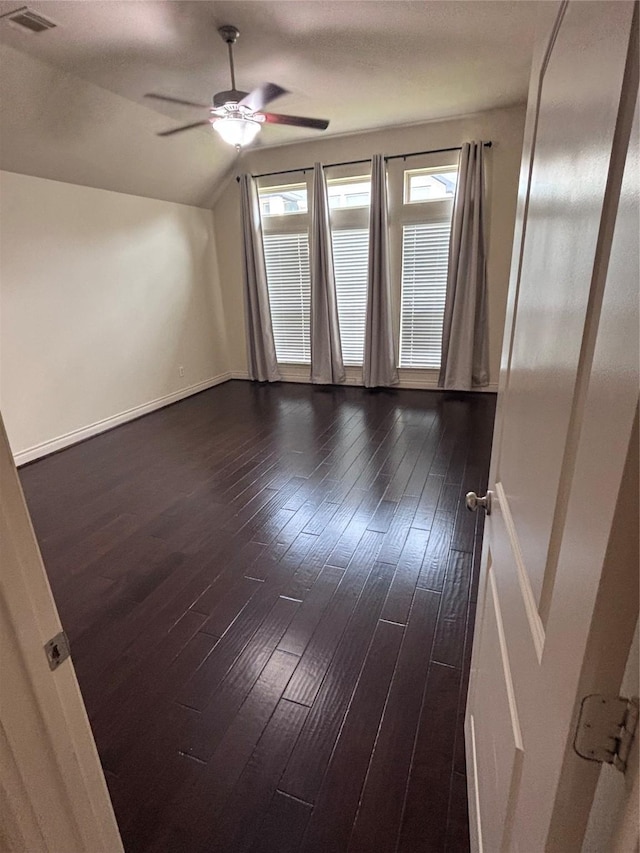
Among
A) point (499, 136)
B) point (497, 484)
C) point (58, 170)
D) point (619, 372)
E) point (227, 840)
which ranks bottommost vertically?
point (227, 840)

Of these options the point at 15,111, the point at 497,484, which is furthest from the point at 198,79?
the point at 497,484

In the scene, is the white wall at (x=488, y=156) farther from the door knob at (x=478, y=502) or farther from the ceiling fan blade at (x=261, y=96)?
the door knob at (x=478, y=502)

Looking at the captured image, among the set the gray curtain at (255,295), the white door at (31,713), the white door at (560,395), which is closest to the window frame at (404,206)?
the gray curtain at (255,295)

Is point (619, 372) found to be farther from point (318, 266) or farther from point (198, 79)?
point (318, 266)

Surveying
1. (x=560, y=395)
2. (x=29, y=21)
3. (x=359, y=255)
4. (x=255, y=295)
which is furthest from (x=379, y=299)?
(x=560, y=395)

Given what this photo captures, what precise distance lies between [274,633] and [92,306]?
12.1 feet

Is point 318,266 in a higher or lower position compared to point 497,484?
higher

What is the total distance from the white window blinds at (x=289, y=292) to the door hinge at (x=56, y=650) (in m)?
5.16

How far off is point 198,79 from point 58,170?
1435mm

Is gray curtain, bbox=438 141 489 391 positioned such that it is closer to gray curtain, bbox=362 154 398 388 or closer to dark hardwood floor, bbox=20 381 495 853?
gray curtain, bbox=362 154 398 388

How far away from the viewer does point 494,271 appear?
464 centimetres

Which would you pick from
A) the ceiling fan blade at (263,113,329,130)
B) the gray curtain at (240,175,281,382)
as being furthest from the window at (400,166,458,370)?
the ceiling fan blade at (263,113,329,130)

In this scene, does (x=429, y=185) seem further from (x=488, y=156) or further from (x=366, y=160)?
(x=366, y=160)

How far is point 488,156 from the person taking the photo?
4.36m
